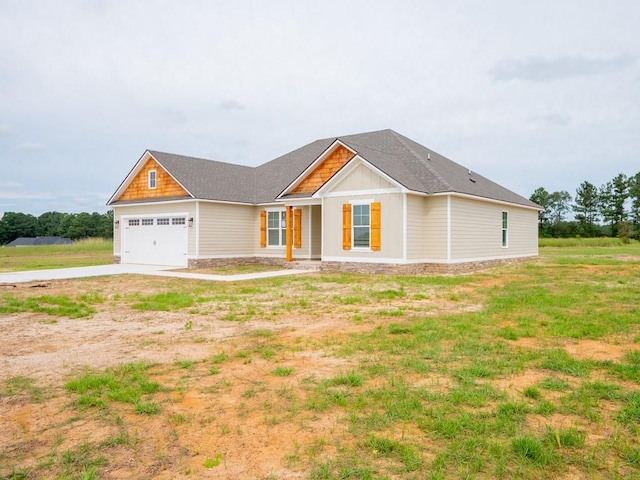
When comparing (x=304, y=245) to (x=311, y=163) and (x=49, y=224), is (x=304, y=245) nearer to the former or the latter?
(x=311, y=163)

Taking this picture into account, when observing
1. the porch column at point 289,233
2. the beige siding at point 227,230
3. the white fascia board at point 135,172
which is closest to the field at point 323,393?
the porch column at point 289,233

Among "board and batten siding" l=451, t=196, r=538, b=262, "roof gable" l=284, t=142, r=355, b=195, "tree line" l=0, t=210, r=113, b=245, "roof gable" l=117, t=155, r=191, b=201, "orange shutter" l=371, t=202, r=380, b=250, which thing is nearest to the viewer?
"orange shutter" l=371, t=202, r=380, b=250

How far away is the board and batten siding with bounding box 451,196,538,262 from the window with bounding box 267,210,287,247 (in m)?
A: 8.20

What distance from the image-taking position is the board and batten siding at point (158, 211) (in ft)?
69.2

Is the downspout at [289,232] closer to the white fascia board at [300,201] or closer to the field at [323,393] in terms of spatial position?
the white fascia board at [300,201]

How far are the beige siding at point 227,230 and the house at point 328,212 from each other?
49mm

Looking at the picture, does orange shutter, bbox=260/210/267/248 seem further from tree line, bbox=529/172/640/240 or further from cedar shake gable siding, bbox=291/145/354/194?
tree line, bbox=529/172/640/240

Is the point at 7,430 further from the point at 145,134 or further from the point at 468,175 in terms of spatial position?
the point at 145,134

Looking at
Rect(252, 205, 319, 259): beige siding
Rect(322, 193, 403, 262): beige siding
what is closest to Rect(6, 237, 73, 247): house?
Rect(252, 205, 319, 259): beige siding

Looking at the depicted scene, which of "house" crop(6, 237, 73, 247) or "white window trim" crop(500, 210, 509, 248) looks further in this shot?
"house" crop(6, 237, 73, 247)

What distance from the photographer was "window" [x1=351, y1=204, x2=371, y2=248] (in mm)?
17828

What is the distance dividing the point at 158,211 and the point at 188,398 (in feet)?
64.1

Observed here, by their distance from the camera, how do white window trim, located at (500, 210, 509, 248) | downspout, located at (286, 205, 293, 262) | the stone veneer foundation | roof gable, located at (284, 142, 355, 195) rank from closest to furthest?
the stone veneer foundation → roof gable, located at (284, 142, 355, 195) → downspout, located at (286, 205, 293, 262) → white window trim, located at (500, 210, 509, 248)

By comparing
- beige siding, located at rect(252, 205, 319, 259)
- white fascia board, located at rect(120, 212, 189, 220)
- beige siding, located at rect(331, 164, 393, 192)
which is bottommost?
beige siding, located at rect(252, 205, 319, 259)
